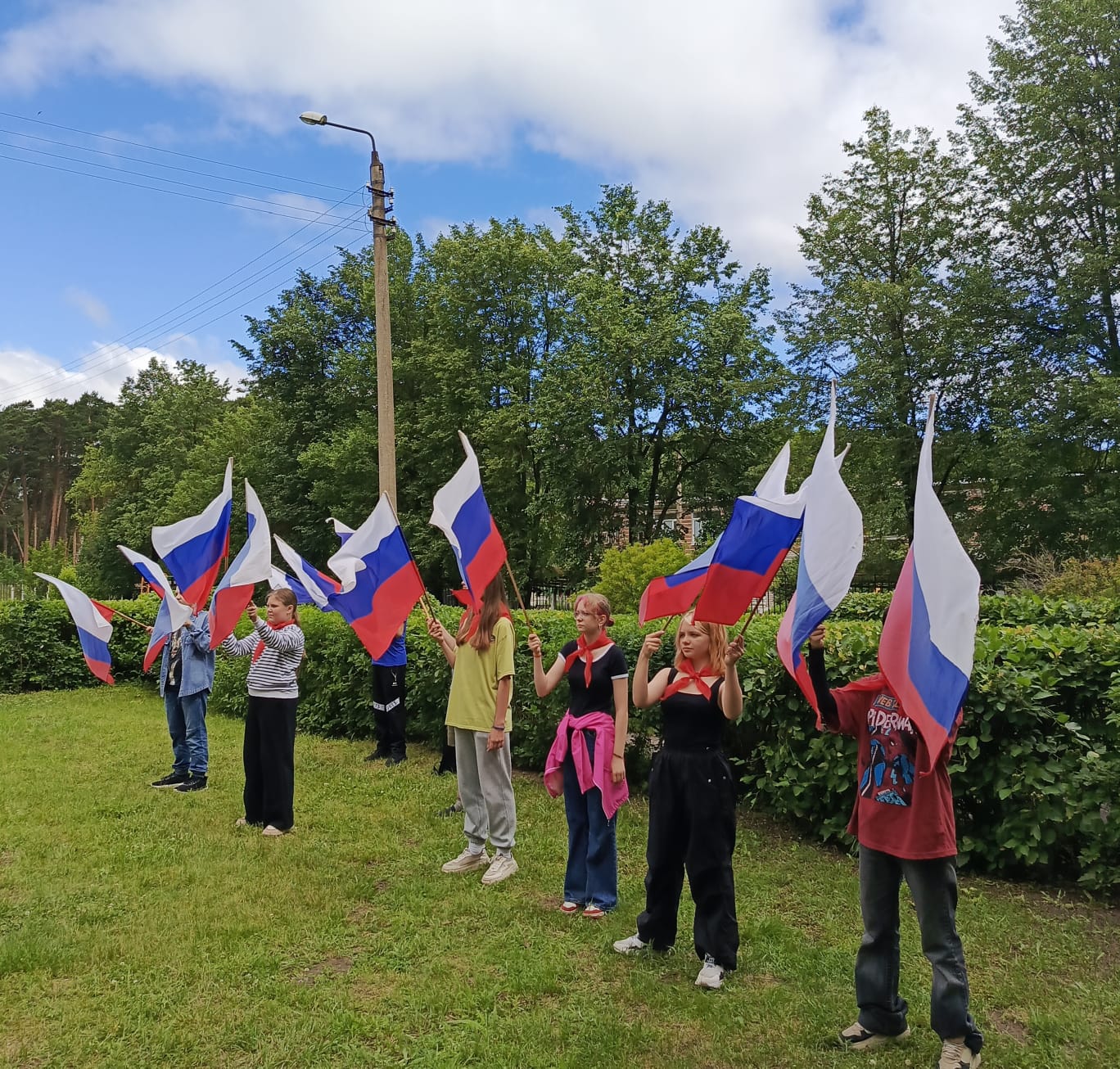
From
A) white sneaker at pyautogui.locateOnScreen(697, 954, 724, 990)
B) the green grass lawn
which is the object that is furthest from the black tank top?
the green grass lawn

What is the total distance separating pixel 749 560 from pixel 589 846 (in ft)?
6.48

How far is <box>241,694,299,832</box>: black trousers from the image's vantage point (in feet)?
20.8

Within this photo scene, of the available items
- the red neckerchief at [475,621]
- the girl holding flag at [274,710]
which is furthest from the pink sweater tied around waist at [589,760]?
the girl holding flag at [274,710]

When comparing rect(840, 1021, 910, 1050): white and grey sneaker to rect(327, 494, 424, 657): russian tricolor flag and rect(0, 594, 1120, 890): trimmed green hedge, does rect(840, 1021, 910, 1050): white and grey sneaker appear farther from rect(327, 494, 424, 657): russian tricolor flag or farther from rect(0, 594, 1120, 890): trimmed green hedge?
rect(327, 494, 424, 657): russian tricolor flag

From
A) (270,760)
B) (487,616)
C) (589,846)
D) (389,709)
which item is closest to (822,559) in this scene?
(589,846)

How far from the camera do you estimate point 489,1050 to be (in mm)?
3432

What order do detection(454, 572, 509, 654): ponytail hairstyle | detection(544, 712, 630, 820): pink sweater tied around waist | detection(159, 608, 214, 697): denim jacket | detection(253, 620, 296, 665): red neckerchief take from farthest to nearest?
detection(159, 608, 214, 697): denim jacket → detection(253, 620, 296, 665): red neckerchief → detection(454, 572, 509, 654): ponytail hairstyle → detection(544, 712, 630, 820): pink sweater tied around waist

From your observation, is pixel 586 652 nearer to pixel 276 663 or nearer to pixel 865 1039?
pixel 865 1039

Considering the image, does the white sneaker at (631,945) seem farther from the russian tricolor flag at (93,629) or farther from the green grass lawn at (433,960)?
the russian tricolor flag at (93,629)

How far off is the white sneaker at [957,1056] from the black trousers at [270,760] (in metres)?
4.69

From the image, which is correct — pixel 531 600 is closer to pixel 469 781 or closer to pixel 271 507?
pixel 271 507

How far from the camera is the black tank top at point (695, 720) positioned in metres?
4.06

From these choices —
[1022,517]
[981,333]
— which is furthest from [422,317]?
[1022,517]

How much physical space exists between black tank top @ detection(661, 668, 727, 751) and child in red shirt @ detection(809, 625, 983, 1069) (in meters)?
0.63
